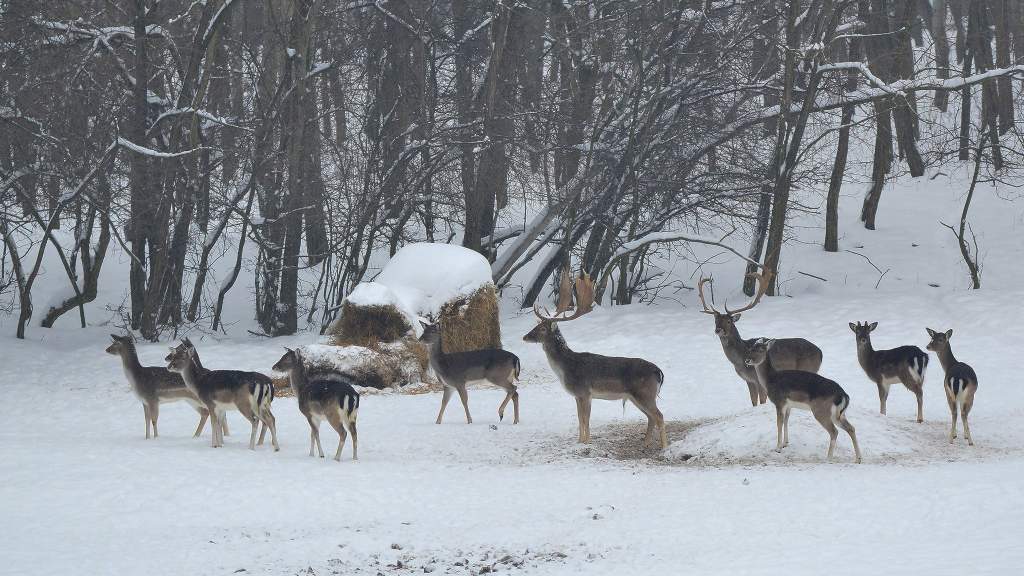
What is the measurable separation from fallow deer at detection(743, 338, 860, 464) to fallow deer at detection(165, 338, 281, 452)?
17.7ft

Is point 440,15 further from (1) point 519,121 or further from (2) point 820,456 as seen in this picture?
(2) point 820,456

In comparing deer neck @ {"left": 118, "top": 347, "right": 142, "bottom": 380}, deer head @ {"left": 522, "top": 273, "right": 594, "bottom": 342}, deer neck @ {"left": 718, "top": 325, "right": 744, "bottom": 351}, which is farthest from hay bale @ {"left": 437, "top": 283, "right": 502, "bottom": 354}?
deer neck @ {"left": 118, "top": 347, "right": 142, "bottom": 380}

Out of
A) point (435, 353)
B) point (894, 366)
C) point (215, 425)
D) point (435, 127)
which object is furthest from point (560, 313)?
point (435, 127)

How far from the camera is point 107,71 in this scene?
19828mm

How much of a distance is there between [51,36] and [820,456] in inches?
597

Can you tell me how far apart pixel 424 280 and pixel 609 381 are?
569 cm

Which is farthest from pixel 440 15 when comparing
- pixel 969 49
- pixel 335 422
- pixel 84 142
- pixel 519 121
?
pixel 335 422

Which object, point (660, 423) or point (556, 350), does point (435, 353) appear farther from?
point (660, 423)

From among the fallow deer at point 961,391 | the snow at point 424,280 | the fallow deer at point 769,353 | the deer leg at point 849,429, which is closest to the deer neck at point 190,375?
the snow at point 424,280

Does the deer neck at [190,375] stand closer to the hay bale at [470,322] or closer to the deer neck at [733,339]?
the hay bale at [470,322]

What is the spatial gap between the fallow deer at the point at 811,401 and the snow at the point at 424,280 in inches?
264

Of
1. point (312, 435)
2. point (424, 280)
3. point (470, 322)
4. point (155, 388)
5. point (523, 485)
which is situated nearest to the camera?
point (523, 485)

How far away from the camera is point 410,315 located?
1581 centimetres

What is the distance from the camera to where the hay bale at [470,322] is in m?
16.3
